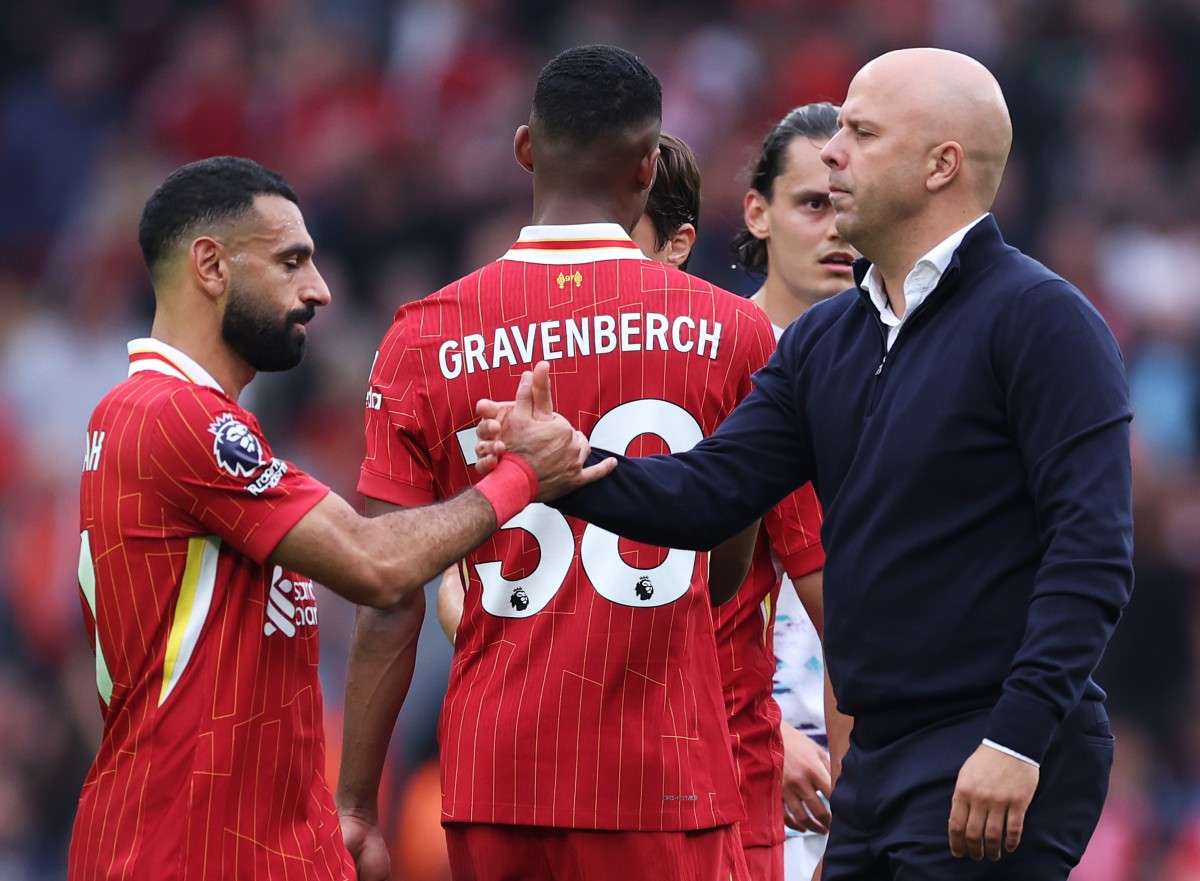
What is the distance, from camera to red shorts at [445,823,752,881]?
3525mm

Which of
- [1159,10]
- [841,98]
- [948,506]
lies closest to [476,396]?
[948,506]

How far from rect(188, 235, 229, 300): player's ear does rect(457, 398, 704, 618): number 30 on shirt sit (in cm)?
58

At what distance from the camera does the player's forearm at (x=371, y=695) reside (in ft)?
12.5

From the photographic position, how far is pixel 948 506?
129 inches

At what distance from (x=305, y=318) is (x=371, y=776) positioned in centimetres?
98

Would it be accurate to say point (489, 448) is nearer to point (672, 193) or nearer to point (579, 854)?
point (579, 854)

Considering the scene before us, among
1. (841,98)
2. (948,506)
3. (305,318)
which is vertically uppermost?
(841,98)

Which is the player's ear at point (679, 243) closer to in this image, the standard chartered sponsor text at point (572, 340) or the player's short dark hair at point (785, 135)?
the player's short dark hair at point (785, 135)

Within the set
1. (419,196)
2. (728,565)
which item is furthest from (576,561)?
(419,196)

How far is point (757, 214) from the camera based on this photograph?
5.31 meters

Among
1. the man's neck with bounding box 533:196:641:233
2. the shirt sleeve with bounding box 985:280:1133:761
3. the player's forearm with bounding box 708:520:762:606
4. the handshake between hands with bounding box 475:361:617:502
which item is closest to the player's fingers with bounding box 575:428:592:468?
the handshake between hands with bounding box 475:361:617:502

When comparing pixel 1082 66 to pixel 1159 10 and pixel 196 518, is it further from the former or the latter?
pixel 196 518

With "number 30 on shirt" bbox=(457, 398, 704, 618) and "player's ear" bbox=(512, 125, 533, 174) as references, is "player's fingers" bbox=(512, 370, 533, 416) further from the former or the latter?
"player's ear" bbox=(512, 125, 533, 174)

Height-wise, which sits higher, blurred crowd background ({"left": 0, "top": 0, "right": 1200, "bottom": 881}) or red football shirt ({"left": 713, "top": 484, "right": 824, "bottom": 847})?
blurred crowd background ({"left": 0, "top": 0, "right": 1200, "bottom": 881})
